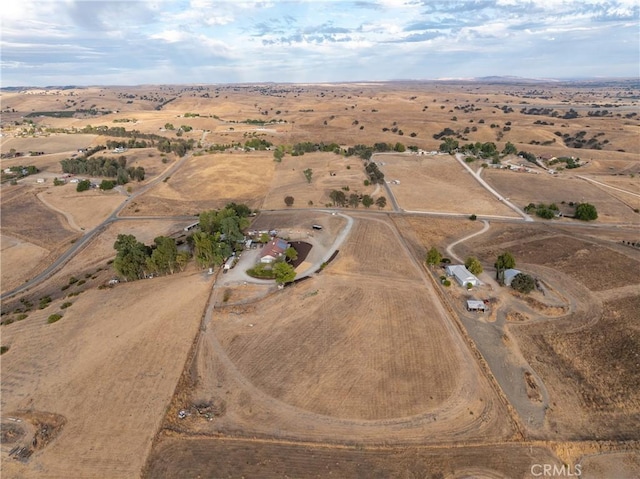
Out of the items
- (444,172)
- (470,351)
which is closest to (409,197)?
(444,172)

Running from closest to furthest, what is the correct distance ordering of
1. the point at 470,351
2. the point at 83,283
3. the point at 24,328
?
the point at 470,351, the point at 24,328, the point at 83,283

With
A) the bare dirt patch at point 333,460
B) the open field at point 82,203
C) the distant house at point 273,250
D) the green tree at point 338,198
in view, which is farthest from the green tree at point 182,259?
the green tree at point 338,198

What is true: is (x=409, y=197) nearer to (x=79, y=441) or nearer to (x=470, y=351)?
(x=470, y=351)

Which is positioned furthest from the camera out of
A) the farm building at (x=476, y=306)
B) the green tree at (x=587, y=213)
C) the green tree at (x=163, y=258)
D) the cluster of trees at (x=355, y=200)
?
the cluster of trees at (x=355, y=200)

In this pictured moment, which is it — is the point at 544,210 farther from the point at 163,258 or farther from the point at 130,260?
the point at 130,260

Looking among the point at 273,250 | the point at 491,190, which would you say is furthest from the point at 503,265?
the point at 491,190

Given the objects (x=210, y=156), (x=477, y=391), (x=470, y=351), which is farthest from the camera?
(x=210, y=156)

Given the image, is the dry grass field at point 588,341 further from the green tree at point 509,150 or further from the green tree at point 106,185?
the green tree at point 106,185
